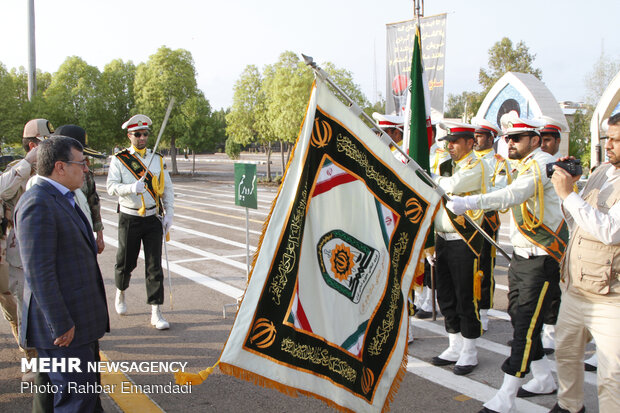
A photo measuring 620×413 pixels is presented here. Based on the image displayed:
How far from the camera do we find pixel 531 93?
16.9m

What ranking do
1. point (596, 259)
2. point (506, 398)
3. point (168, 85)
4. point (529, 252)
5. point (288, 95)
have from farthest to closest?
→ point (168, 85)
point (288, 95)
point (529, 252)
point (506, 398)
point (596, 259)

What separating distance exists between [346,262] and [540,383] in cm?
239

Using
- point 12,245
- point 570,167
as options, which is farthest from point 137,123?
point 570,167

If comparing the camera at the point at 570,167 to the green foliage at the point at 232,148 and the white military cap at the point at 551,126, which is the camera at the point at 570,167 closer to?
the white military cap at the point at 551,126

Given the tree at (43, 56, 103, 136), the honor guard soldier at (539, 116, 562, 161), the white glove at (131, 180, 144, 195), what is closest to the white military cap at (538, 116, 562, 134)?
the honor guard soldier at (539, 116, 562, 161)

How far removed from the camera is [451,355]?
501 cm

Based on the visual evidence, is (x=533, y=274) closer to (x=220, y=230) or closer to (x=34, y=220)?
(x=34, y=220)

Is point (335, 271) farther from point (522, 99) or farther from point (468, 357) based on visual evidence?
point (522, 99)

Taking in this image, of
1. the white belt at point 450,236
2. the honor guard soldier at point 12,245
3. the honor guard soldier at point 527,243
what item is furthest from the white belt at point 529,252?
the honor guard soldier at point 12,245

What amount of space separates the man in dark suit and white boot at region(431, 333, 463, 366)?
323 cm

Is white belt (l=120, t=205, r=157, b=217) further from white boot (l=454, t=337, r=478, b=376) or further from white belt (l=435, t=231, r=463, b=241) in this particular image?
white boot (l=454, t=337, r=478, b=376)

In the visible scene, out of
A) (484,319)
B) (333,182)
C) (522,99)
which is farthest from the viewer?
(522,99)

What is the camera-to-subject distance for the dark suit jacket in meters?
2.98

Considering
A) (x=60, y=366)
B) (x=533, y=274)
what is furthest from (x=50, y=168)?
(x=533, y=274)
